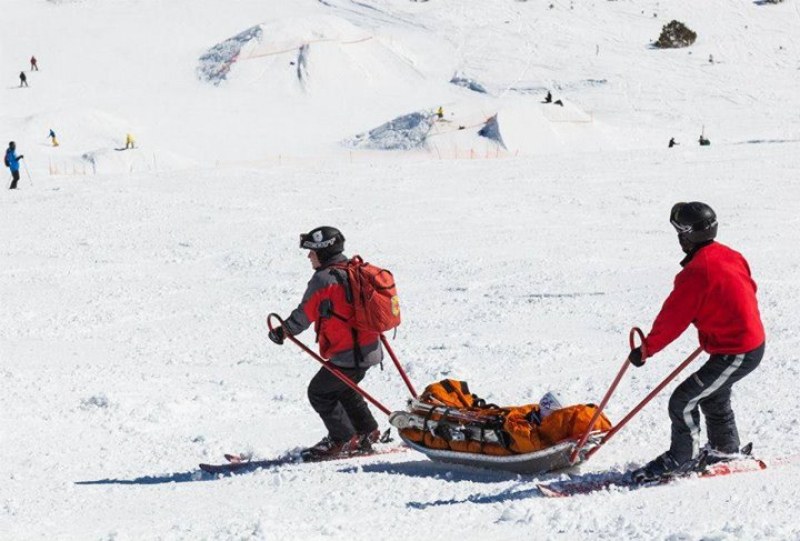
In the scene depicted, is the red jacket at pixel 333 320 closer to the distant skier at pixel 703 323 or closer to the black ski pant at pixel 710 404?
the distant skier at pixel 703 323

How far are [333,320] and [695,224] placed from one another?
7.36 ft

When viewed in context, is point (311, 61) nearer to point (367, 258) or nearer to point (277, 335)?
point (367, 258)

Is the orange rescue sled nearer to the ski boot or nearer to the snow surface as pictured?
the snow surface

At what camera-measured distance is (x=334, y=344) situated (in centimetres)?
624

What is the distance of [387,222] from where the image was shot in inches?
663

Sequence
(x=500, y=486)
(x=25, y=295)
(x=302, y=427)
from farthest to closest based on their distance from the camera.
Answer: (x=25, y=295)
(x=302, y=427)
(x=500, y=486)

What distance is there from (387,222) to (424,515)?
12083mm

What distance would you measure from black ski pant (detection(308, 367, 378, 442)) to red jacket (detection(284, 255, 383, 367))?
119mm

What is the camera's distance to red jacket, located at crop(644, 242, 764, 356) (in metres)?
4.96

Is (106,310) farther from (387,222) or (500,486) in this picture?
(500,486)

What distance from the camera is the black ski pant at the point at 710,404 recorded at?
200 inches

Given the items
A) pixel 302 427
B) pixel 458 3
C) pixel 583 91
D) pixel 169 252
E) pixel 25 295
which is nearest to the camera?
pixel 302 427

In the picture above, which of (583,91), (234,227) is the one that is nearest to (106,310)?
(234,227)

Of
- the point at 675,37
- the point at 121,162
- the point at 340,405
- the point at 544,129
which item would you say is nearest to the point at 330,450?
the point at 340,405
